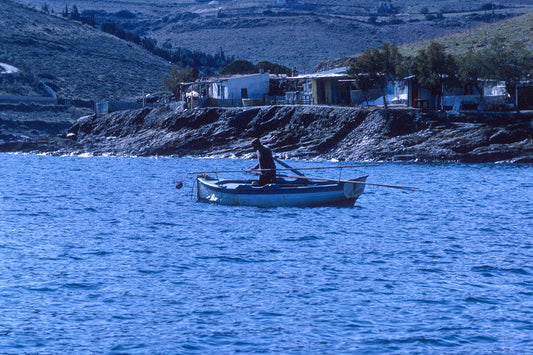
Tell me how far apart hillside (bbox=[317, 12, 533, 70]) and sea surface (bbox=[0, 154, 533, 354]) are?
61.5 metres

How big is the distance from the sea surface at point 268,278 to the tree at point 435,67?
1259 inches

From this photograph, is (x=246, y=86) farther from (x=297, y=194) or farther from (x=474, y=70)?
(x=297, y=194)

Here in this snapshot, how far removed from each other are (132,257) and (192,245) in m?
2.48

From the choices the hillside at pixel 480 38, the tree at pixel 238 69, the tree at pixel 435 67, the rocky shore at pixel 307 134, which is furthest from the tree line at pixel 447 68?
the tree at pixel 238 69

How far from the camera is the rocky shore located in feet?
200

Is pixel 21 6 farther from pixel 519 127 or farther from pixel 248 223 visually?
pixel 248 223

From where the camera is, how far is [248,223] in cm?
2988

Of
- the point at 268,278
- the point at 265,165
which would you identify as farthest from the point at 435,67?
the point at 268,278

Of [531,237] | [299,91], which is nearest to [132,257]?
[531,237]

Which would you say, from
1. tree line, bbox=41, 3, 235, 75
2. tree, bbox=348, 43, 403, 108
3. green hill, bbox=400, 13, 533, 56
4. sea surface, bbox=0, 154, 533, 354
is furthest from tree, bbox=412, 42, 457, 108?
tree line, bbox=41, 3, 235, 75

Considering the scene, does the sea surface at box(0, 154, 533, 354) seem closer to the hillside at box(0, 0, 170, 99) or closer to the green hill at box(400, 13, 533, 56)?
the green hill at box(400, 13, 533, 56)

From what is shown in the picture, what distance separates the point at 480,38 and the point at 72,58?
69331 mm

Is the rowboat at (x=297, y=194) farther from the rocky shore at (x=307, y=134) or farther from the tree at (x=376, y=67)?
the tree at (x=376, y=67)

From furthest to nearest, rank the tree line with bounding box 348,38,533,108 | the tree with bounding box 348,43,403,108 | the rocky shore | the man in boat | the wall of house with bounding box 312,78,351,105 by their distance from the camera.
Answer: the wall of house with bounding box 312,78,351,105
the tree with bounding box 348,43,403,108
the tree line with bounding box 348,38,533,108
the rocky shore
the man in boat
